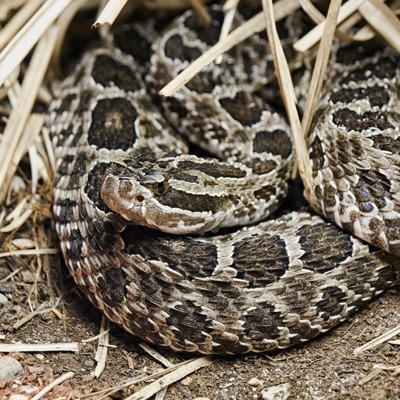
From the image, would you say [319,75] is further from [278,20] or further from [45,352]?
[45,352]

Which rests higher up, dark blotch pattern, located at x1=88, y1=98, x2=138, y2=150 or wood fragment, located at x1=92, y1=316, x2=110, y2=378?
dark blotch pattern, located at x1=88, y1=98, x2=138, y2=150

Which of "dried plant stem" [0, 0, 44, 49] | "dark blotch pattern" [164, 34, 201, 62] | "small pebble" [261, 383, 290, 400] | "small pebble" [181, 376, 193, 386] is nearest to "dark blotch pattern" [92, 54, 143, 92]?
"dark blotch pattern" [164, 34, 201, 62]

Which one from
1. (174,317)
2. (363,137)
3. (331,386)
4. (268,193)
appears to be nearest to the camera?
(331,386)

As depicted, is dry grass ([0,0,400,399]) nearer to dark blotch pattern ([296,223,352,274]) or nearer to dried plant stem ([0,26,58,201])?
dried plant stem ([0,26,58,201])

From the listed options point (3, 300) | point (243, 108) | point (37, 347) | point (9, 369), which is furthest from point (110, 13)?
point (9, 369)

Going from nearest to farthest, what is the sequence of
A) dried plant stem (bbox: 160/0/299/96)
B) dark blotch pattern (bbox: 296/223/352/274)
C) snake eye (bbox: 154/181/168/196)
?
snake eye (bbox: 154/181/168/196) → dark blotch pattern (bbox: 296/223/352/274) → dried plant stem (bbox: 160/0/299/96)

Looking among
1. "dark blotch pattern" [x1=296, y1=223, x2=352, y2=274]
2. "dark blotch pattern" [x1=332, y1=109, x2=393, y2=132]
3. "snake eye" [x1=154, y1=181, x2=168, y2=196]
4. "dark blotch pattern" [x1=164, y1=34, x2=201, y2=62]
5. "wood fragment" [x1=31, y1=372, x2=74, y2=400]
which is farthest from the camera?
"dark blotch pattern" [x1=164, y1=34, x2=201, y2=62]

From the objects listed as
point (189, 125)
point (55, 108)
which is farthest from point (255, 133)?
point (55, 108)
